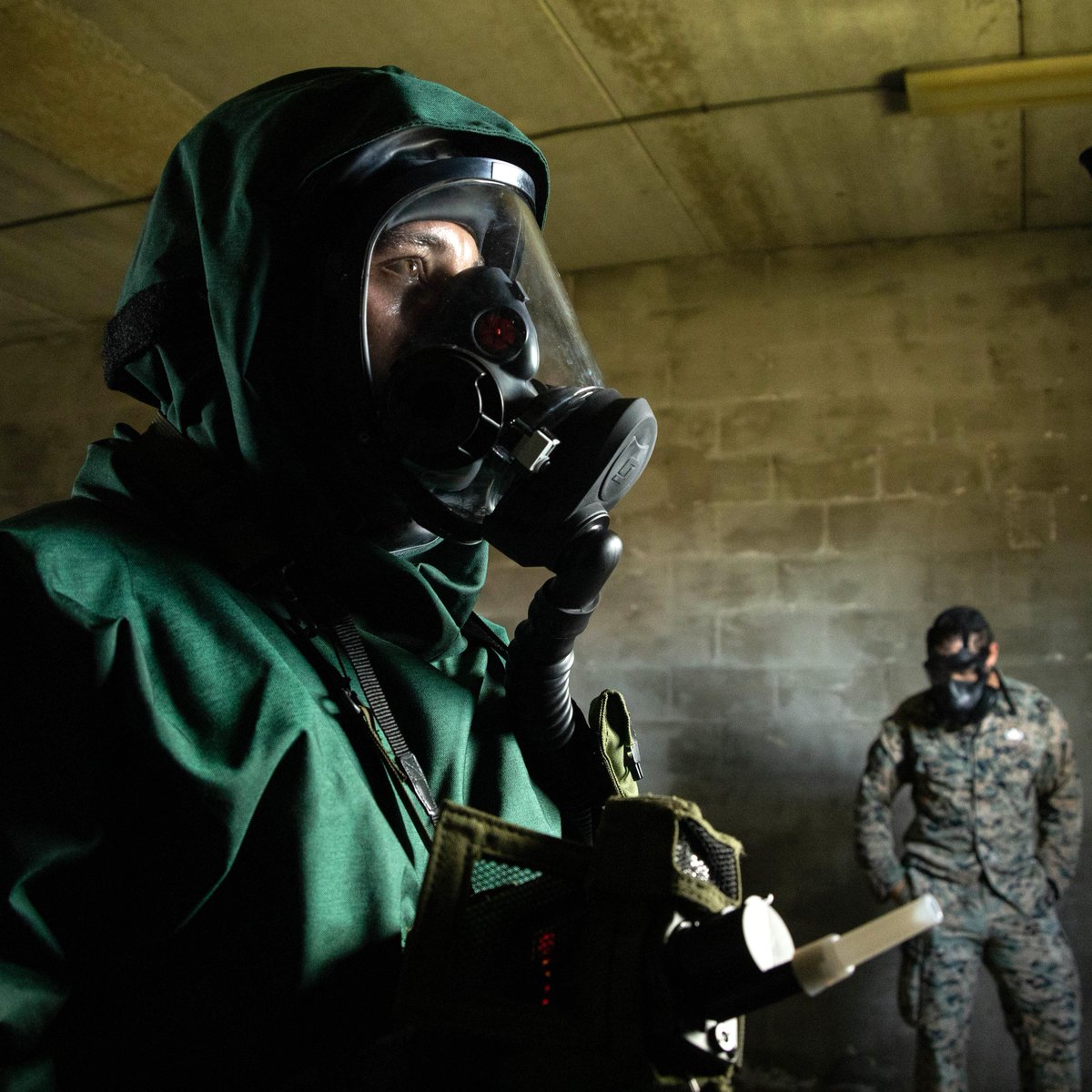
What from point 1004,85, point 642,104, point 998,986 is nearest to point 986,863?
point 998,986

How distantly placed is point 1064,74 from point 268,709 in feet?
9.91

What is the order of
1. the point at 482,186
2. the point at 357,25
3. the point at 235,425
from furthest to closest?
1. the point at 357,25
2. the point at 482,186
3. the point at 235,425

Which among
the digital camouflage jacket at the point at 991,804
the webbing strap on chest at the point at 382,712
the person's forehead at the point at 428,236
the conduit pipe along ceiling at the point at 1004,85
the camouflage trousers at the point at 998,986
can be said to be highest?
the conduit pipe along ceiling at the point at 1004,85

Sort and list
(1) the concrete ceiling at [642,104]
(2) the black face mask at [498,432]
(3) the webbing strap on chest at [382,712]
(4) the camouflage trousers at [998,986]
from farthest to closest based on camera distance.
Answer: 1. (4) the camouflage trousers at [998,986]
2. (1) the concrete ceiling at [642,104]
3. (2) the black face mask at [498,432]
4. (3) the webbing strap on chest at [382,712]

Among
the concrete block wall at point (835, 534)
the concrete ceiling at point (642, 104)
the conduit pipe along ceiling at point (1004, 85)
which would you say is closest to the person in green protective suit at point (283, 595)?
the concrete ceiling at point (642, 104)

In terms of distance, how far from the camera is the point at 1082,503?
12.4 ft

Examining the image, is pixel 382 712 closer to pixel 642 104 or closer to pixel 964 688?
pixel 642 104

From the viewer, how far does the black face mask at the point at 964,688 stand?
3461mm

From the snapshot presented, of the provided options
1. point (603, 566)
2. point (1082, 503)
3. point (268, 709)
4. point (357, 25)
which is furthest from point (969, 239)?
point (268, 709)

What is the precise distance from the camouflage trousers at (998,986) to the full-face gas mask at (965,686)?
21.7 inches

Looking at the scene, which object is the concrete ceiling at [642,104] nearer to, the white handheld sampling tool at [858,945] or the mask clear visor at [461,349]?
the mask clear visor at [461,349]

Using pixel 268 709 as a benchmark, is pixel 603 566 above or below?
above

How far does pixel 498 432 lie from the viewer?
100cm

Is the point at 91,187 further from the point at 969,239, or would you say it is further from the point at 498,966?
the point at 498,966
